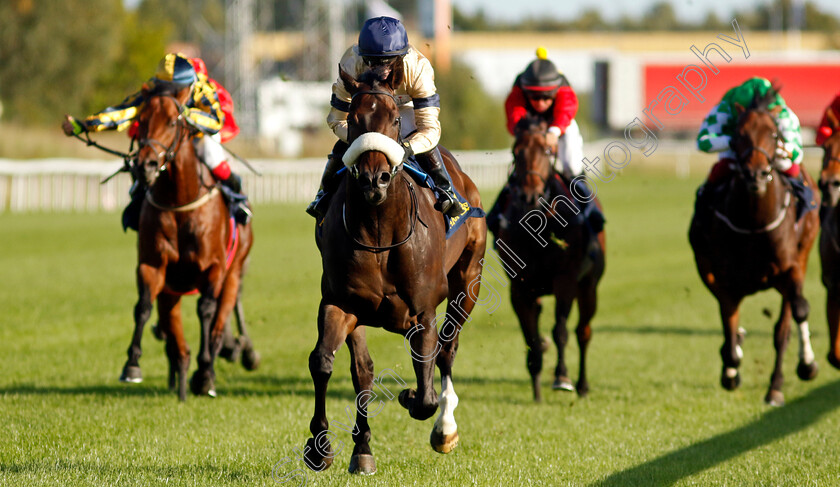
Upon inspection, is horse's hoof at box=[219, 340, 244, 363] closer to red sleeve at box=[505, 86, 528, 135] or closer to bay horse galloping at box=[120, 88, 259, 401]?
bay horse galloping at box=[120, 88, 259, 401]

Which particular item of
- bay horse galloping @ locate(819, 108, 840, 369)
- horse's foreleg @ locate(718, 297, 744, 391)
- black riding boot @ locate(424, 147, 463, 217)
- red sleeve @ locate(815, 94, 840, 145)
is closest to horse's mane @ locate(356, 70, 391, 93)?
black riding boot @ locate(424, 147, 463, 217)

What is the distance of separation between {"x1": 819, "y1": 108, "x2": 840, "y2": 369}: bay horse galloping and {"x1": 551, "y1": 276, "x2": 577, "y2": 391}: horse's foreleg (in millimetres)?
2088

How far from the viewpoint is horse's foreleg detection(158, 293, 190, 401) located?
742 cm

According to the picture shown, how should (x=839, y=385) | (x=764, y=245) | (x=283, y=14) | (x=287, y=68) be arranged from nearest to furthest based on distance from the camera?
(x=764, y=245), (x=839, y=385), (x=287, y=68), (x=283, y=14)

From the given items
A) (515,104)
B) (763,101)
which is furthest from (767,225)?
(515,104)

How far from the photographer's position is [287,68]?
176 feet

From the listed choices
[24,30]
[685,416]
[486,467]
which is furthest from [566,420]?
[24,30]

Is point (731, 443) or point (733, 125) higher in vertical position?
point (733, 125)

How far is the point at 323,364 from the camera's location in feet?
15.7

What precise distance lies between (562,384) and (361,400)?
2.91 metres

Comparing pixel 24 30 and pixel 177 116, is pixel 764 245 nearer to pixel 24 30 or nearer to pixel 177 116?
pixel 177 116

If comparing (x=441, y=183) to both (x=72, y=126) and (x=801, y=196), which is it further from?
(x=801, y=196)

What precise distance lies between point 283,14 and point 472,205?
267 feet

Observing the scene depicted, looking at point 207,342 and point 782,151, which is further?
point 782,151
